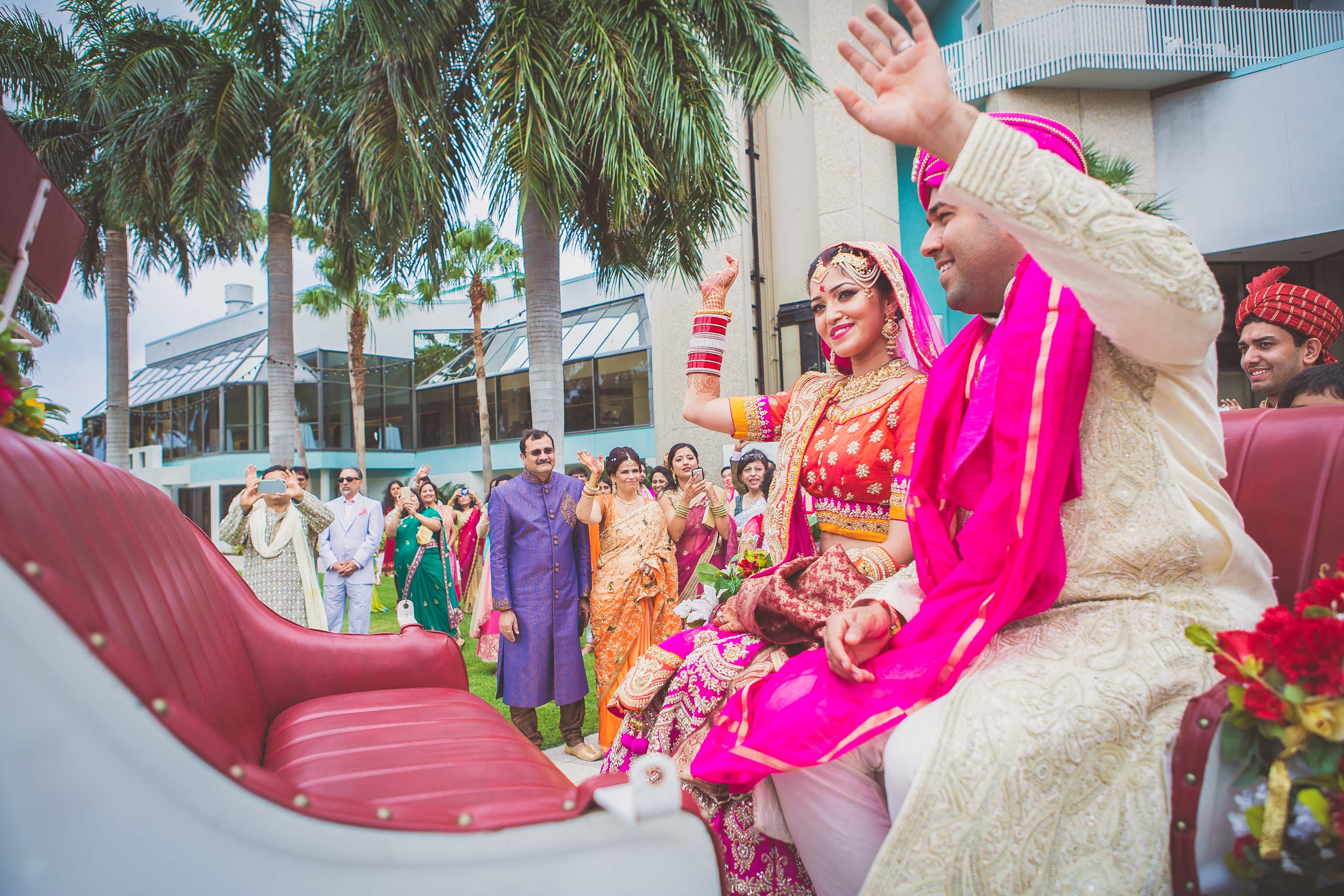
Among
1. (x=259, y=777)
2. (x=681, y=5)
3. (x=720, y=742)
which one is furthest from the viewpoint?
(x=681, y=5)

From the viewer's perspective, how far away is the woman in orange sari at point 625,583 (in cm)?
539

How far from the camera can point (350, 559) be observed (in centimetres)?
751

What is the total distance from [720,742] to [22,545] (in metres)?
1.25

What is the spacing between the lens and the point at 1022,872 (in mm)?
1314

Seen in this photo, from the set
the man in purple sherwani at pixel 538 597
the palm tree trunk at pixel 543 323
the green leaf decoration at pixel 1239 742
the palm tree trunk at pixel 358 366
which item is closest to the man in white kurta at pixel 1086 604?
the green leaf decoration at pixel 1239 742

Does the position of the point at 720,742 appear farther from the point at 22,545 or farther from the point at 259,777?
the point at 22,545

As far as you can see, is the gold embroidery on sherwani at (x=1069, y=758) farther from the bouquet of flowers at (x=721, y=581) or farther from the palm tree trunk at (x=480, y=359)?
the palm tree trunk at (x=480, y=359)

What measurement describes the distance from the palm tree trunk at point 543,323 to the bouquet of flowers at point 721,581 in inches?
208

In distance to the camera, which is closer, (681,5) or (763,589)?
(763,589)

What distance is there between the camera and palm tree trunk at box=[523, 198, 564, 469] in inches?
303

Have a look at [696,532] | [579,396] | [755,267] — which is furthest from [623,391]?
[696,532]

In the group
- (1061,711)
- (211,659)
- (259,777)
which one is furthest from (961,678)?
(211,659)

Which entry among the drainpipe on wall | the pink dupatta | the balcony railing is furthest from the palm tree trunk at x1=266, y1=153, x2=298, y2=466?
the balcony railing

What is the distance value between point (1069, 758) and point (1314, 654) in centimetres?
39
